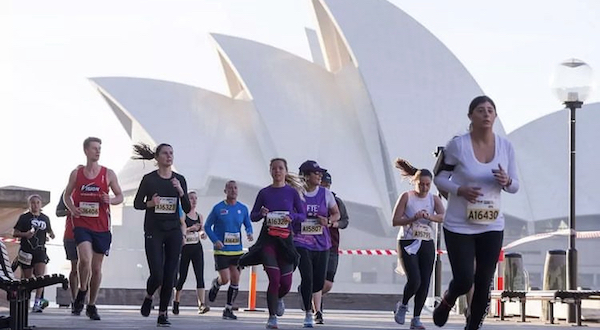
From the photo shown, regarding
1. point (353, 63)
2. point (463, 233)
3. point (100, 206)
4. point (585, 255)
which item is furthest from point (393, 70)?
point (463, 233)

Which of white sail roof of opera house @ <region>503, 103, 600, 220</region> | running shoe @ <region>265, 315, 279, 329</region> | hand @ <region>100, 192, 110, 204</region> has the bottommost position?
running shoe @ <region>265, 315, 279, 329</region>

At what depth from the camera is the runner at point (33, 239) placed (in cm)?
1562

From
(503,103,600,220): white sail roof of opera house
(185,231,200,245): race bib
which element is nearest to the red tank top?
(185,231,200,245): race bib

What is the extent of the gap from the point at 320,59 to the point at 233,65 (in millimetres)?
5789

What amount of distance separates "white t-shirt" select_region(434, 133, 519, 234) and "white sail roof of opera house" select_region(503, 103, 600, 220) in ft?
144

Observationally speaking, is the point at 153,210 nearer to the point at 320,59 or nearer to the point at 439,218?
the point at 439,218

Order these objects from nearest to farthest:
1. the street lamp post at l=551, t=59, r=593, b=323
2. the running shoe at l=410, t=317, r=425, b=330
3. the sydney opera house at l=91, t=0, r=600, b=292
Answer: the running shoe at l=410, t=317, r=425, b=330 < the street lamp post at l=551, t=59, r=593, b=323 < the sydney opera house at l=91, t=0, r=600, b=292

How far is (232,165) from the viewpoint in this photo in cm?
5222

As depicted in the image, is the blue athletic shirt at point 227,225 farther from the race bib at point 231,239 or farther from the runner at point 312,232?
the runner at point 312,232

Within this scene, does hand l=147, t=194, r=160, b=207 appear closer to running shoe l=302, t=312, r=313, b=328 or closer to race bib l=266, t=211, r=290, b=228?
race bib l=266, t=211, r=290, b=228

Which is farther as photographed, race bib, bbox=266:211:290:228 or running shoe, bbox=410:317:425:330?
running shoe, bbox=410:317:425:330

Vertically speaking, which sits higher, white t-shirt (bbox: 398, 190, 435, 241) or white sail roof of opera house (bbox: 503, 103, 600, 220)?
white sail roof of opera house (bbox: 503, 103, 600, 220)

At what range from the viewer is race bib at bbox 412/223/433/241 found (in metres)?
12.1

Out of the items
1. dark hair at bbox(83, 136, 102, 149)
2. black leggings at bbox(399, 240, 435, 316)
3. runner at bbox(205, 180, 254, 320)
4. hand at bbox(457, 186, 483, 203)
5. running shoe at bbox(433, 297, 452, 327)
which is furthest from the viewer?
A: runner at bbox(205, 180, 254, 320)
